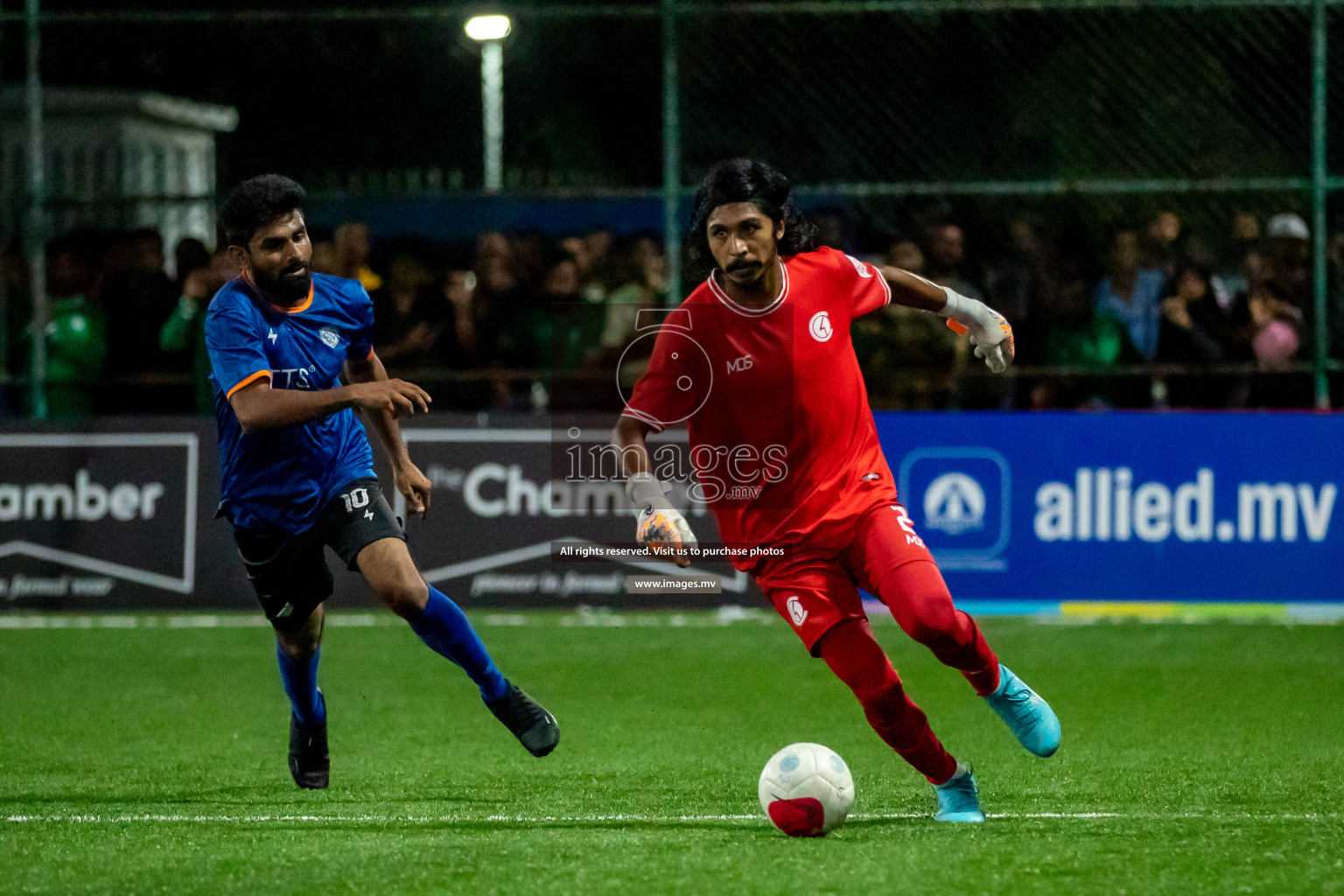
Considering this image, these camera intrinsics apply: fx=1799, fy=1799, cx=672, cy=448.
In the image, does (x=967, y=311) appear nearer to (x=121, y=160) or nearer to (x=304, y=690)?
(x=304, y=690)

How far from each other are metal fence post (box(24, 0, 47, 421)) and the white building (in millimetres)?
84

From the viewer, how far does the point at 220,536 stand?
10906 millimetres

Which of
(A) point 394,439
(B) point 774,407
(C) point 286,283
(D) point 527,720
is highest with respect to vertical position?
(C) point 286,283

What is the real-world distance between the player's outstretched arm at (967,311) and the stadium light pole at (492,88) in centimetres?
584

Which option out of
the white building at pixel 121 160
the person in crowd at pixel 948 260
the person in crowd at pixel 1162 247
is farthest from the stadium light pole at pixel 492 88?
the person in crowd at pixel 1162 247

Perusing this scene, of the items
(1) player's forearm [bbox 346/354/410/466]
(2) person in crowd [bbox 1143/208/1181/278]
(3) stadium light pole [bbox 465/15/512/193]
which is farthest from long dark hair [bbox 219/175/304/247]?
(2) person in crowd [bbox 1143/208/1181/278]

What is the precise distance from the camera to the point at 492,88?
14008 mm

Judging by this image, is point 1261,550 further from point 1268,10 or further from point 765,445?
point 765,445

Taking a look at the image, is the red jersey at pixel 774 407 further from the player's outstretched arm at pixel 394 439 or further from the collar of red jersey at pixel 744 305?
the player's outstretched arm at pixel 394 439

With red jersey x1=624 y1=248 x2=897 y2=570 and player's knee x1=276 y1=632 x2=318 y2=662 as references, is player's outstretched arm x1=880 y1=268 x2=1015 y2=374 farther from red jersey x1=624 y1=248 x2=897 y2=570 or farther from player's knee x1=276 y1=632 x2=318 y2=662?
player's knee x1=276 y1=632 x2=318 y2=662

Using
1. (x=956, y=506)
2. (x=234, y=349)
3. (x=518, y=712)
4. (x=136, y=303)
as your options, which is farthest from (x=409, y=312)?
(x=518, y=712)

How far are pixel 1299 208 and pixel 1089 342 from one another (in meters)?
1.61

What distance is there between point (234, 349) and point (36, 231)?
6331mm

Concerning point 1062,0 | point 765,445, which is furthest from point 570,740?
point 1062,0
